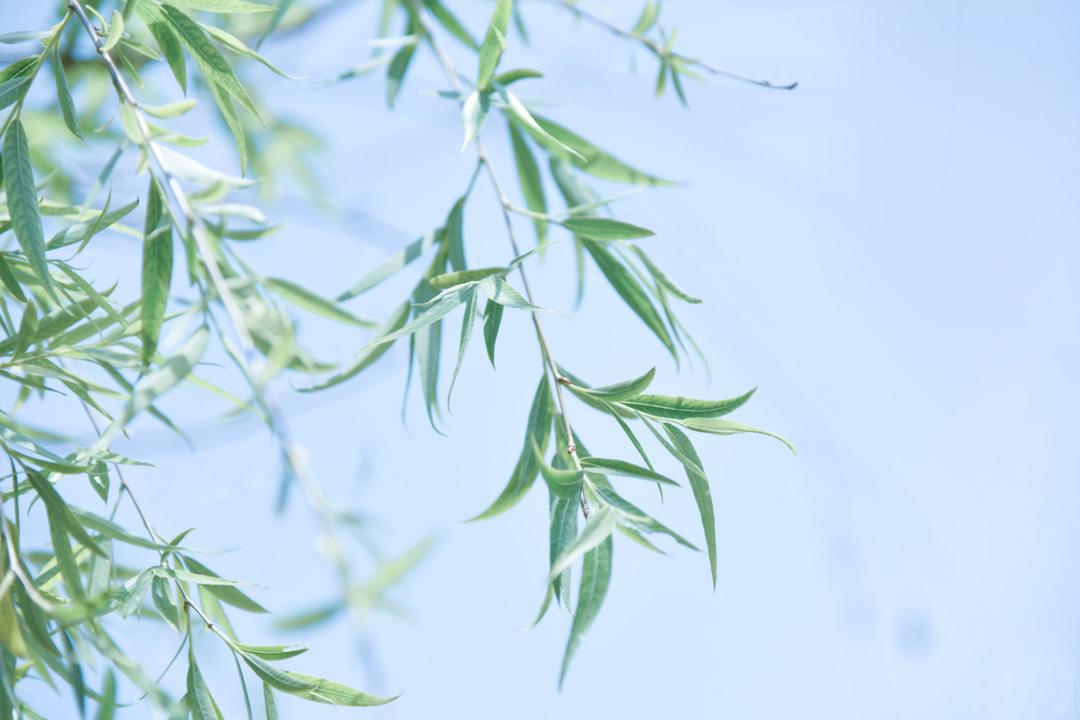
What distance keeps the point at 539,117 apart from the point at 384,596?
0.34 meters

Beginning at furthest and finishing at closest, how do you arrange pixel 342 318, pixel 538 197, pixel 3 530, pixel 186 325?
pixel 538 197 → pixel 342 318 → pixel 186 325 → pixel 3 530

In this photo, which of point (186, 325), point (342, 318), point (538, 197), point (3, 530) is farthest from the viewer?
point (538, 197)

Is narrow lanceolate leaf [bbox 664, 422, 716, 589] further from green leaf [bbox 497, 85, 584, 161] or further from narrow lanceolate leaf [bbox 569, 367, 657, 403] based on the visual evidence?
green leaf [bbox 497, 85, 584, 161]

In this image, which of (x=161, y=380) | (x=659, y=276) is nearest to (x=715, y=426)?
(x=659, y=276)

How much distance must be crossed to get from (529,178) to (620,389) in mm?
296

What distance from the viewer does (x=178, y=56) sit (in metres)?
0.44

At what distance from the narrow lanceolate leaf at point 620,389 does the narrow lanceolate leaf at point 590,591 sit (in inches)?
2.7

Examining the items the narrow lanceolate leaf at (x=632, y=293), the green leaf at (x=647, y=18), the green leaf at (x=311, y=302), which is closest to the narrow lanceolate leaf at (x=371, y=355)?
the green leaf at (x=311, y=302)

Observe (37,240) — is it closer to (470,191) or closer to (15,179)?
(15,179)

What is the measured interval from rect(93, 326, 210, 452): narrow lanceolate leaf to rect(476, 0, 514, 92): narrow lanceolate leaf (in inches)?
8.5

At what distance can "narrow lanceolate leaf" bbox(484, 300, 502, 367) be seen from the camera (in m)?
0.41

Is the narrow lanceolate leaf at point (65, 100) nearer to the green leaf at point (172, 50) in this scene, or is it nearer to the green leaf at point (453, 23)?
the green leaf at point (172, 50)

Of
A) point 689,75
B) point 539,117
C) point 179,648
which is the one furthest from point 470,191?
point 179,648

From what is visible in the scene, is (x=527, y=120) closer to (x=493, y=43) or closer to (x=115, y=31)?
(x=493, y=43)
